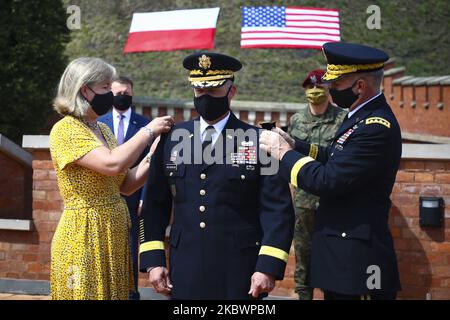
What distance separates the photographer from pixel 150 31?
678 inches

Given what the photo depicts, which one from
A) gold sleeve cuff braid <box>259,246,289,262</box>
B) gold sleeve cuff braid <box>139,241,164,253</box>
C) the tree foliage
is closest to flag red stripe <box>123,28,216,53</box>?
Result: the tree foliage

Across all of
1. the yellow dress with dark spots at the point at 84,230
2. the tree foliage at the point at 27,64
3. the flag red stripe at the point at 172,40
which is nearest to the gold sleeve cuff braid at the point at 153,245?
the yellow dress with dark spots at the point at 84,230

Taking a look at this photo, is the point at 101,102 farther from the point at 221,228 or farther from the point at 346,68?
the point at 346,68


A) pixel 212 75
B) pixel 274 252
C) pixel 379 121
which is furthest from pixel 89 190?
pixel 379 121

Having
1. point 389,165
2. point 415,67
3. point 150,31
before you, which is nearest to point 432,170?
point 389,165

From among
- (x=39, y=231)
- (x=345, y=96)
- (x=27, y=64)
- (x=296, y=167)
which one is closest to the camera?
(x=296, y=167)

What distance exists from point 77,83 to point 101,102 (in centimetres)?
17

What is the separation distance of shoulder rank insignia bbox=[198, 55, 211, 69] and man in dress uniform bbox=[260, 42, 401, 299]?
0.50 meters

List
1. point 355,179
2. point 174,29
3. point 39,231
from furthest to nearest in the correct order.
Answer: point 174,29 → point 39,231 → point 355,179

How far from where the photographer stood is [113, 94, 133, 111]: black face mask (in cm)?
680

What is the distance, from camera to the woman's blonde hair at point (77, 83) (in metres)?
4.34

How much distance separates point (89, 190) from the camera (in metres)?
4.32

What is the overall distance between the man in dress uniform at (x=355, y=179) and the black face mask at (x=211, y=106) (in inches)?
11.1
